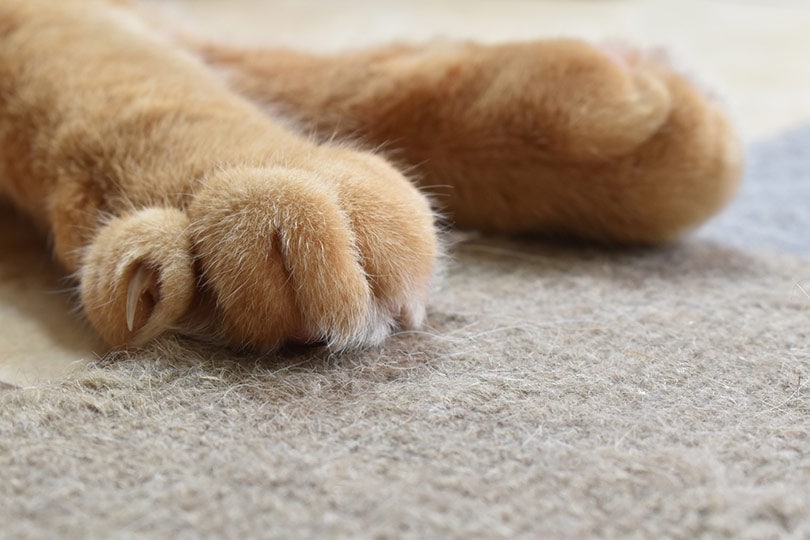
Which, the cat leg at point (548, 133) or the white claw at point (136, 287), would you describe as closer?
the white claw at point (136, 287)

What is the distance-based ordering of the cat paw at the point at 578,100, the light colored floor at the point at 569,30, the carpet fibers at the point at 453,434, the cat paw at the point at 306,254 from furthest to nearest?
the light colored floor at the point at 569,30 → the cat paw at the point at 578,100 → the cat paw at the point at 306,254 → the carpet fibers at the point at 453,434

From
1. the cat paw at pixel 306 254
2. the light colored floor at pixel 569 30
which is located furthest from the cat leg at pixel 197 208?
the light colored floor at pixel 569 30

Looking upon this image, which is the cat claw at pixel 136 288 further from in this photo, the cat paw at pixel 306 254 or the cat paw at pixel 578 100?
the cat paw at pixel 578 100

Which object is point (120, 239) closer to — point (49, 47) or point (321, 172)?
point (321, 172)

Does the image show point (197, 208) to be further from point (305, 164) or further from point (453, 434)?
point (453, 434)

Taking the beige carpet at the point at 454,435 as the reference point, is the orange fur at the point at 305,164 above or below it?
above

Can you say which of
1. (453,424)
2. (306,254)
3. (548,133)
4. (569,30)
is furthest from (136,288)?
(569,30)

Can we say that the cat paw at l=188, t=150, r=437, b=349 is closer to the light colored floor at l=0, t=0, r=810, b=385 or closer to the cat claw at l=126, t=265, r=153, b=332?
the cat claw at l=126, t=265, r=153, b=332
